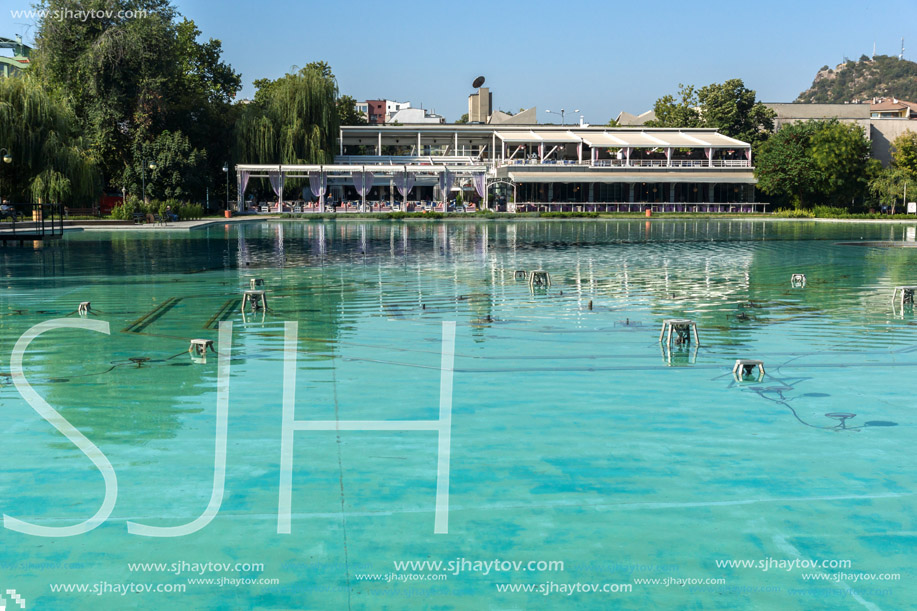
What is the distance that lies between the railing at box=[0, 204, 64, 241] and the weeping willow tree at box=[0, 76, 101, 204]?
867 millimetres

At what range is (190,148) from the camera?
5594 centimetres

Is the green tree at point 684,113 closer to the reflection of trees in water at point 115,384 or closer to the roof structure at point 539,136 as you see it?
the roof structure at point 539,136

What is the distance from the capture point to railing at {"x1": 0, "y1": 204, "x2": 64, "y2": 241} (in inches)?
1225

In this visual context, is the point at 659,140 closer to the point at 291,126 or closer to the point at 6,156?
the point at 291,126

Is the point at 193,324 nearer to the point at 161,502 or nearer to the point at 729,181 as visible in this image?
the point at 161,502

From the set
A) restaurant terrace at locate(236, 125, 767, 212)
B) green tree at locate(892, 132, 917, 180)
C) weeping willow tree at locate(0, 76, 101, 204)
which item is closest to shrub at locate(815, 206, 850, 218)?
restaurant terrace at locate(236, 125, 767, 212)

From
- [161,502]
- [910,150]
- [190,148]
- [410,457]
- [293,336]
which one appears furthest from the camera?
[910,150]

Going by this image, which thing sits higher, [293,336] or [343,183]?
[343,183]

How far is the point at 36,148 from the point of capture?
127 feet

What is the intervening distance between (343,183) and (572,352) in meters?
54.6

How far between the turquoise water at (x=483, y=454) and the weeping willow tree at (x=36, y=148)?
2348cm

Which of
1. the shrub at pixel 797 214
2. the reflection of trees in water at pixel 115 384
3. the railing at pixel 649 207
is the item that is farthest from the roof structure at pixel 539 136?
the reflection of trees in water at pixel 115 384

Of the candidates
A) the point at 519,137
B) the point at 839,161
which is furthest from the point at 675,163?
the point at 519,137

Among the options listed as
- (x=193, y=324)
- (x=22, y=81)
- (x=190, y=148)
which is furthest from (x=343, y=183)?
(x=193, y=324)
